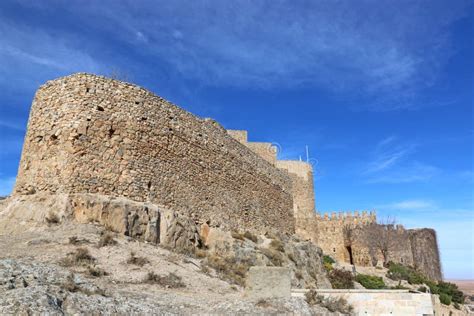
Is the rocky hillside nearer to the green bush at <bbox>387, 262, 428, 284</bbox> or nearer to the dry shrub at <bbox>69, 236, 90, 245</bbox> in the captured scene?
the dry shrub at <bbox>69, 236, 90, 245</bbox>

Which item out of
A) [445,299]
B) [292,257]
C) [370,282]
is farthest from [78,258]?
[445,299]

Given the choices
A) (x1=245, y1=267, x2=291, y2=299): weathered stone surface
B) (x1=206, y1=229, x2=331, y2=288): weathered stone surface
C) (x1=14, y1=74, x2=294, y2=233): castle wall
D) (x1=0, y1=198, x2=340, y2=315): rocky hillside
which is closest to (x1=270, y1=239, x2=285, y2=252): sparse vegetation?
(x1=206, y1=229, x2=331, y2=288): weathered stone surface

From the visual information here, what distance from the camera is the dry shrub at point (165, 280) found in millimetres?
9406

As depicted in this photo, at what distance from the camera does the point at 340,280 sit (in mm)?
23219

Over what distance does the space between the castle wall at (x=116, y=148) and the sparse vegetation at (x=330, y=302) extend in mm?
6282

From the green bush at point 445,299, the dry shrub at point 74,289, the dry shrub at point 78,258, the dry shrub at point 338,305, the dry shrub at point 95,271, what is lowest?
the green bush at point 445,299

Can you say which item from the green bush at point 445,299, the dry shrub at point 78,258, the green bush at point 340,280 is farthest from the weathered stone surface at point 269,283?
the green bush at point 445,299

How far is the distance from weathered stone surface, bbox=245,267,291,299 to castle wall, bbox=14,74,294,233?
541cm

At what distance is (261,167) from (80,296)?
1696 cm

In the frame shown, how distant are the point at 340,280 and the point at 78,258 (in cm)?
1782

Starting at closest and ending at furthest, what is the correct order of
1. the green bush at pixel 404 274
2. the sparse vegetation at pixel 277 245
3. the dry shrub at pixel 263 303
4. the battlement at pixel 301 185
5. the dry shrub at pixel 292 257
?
the dry shrub at pixel 263 303 < the sparse vegetation at pixel 277 245 < the dry shrub at pixel 292 257 < the green bush at pixel 404 274 < the battlement at pixel 301 185

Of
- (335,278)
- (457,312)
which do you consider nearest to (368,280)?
(335,278)

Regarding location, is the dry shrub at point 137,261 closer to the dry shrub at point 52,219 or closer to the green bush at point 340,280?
the dry shrub at point 52,219

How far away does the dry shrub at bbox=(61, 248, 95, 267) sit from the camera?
8956 mm
